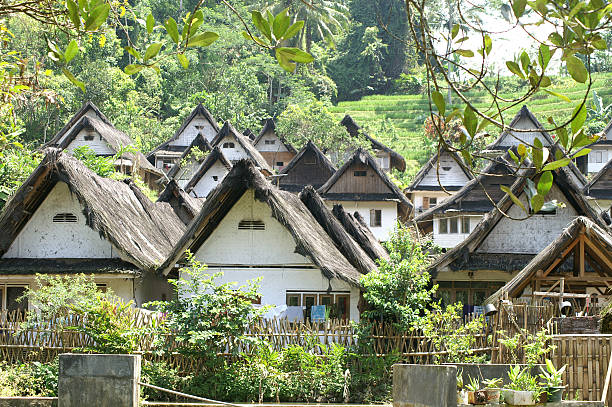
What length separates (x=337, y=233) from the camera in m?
18.6

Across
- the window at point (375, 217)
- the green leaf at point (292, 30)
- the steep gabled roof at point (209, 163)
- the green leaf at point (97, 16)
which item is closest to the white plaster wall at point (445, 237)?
the window at point (375, 217)

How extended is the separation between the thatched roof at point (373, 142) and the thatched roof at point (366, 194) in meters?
9.37

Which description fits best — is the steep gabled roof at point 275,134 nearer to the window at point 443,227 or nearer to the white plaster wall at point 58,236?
the window at point 443,227

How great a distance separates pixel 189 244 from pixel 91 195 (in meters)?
2.55

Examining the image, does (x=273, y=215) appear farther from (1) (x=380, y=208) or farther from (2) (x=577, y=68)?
(1) (x=380, y=208)

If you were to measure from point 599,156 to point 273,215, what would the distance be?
32.0 meters

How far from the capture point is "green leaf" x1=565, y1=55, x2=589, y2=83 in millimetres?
3219

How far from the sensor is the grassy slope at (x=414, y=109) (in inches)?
2483

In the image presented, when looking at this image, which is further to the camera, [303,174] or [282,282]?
[303,174]

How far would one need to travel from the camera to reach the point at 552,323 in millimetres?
14195

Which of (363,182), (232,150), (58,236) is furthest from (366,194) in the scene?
(58,236)

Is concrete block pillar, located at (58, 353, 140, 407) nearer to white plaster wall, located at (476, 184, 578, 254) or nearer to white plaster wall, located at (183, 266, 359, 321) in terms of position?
white plaster wall, located at (183, 266, 359, 321)

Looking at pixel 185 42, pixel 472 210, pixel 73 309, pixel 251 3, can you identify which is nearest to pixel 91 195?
pixel 73 309

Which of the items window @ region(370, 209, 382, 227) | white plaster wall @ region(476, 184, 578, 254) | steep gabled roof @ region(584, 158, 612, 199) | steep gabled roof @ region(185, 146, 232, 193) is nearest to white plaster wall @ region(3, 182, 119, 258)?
white plaster wall @ region(476, 184, 578, 254)
